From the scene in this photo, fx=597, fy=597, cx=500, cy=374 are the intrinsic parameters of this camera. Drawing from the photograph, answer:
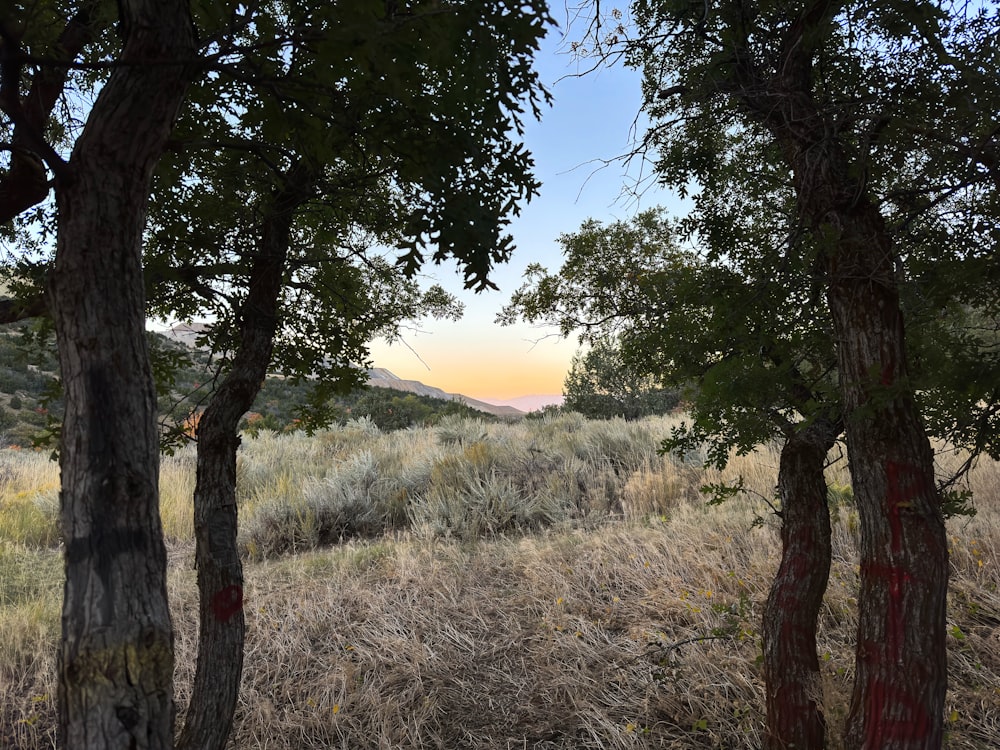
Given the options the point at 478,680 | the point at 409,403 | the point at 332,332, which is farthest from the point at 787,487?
the point at 409,403

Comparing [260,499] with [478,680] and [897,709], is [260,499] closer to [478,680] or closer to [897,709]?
[478,680]

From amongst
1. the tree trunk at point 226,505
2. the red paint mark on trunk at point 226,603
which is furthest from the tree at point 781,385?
the red paint mark on trunk at point 226,603

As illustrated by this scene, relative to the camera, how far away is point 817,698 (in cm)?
326

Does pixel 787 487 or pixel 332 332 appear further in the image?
pixel 332 332

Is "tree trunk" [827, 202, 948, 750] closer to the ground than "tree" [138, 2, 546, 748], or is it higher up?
closer to the ground

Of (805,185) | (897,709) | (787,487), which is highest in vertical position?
(805,185)

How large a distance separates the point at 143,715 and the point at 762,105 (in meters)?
3.65

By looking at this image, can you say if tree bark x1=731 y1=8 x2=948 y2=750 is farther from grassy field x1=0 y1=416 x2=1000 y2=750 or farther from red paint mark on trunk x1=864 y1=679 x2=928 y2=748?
grassy field x1=0 y1=416 x2=1000 y2=750

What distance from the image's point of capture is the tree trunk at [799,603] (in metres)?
3.26

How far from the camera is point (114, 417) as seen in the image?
1.79 metres

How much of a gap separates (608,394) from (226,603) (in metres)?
16.3

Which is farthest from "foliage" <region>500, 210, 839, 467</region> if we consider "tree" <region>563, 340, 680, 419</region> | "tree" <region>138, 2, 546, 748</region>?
"tree" <region>563, 340, 680, 419</region>

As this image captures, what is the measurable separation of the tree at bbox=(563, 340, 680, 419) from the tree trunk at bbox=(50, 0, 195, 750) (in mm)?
16003

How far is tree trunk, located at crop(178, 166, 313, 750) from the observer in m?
3.04
